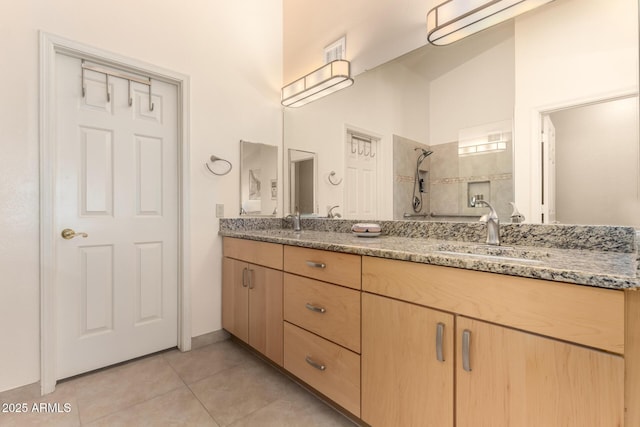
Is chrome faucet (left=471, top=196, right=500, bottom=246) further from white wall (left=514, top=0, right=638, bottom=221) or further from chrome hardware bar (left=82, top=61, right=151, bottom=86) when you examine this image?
chrome hardware bar (left=82, top=61, right=151, bottom=86)

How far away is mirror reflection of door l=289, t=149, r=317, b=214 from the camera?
255 centimetres

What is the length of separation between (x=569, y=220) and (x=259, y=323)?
1719 mm

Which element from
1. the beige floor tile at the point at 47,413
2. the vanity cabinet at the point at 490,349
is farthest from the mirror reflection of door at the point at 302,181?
the beige floor tile at the point at 47,413

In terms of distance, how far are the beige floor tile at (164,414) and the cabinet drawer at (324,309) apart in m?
0.63

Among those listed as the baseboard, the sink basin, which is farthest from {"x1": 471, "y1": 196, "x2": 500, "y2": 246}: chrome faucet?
the baseboard

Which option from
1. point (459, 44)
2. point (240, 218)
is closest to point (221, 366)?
point (240, 218)

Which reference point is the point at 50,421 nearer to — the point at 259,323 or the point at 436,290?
the point at 259,323

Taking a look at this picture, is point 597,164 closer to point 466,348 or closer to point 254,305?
point 466,348

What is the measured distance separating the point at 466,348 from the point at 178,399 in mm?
1517

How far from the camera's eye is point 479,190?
1.57 m

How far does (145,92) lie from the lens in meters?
2.09

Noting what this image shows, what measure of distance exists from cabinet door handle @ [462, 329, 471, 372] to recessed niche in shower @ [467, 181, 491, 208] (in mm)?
819

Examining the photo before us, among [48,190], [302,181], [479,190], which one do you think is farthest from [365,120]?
[48,190]

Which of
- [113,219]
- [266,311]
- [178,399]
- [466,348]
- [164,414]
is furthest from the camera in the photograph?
[113,219]
